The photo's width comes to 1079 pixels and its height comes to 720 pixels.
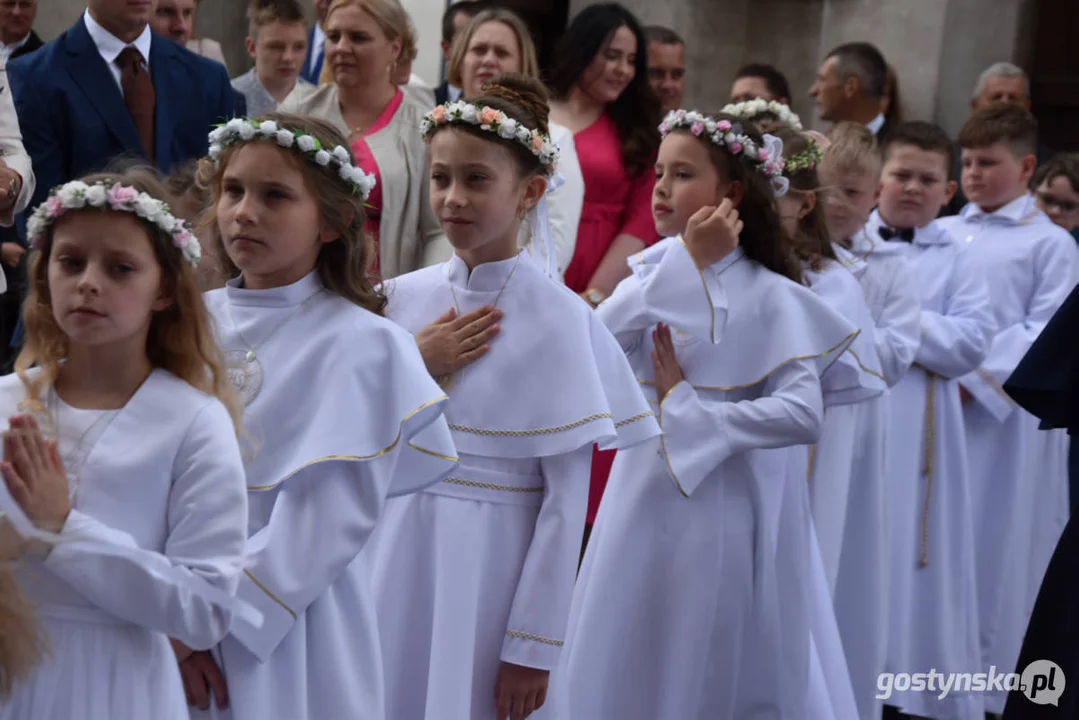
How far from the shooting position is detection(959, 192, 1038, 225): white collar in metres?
6.76

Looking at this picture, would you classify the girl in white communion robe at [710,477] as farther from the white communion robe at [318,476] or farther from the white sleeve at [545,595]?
the white communion robe at [318,476]

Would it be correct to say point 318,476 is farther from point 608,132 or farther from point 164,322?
point 608,132

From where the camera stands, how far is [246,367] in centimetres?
309

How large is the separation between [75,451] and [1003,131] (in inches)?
205

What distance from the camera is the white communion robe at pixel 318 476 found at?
2908 millimetres

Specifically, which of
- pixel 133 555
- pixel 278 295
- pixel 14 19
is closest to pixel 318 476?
pixel 278 295

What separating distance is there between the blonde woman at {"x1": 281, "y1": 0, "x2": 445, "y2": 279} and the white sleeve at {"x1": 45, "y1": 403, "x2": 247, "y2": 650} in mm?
2618

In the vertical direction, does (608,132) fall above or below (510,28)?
below

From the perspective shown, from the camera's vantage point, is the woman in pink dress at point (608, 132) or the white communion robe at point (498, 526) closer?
the white communion robe at point (498, 526)

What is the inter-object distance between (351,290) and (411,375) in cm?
28

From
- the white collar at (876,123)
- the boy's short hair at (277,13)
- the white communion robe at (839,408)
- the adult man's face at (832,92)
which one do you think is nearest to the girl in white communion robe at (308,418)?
the white communion robe at (839,408)

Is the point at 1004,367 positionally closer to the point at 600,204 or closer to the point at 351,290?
the point at 600,204

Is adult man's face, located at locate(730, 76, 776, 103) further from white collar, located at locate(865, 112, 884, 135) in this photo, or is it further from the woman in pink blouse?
the woman in pink blouse

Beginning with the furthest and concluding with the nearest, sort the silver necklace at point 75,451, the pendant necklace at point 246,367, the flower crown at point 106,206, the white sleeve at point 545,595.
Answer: the white sleeve at point 545,595
the pendant necklace at point 246,367
the flower crown at point 106,206
the silver necklace at point 75,451
